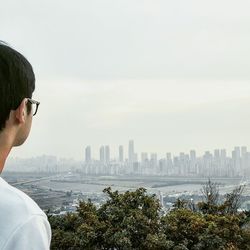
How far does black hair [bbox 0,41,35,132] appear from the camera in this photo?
537mm

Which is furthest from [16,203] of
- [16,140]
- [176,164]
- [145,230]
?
[176,164]

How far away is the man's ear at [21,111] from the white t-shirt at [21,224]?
12 centimetres

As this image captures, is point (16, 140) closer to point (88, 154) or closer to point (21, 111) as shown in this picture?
point (21, 111)

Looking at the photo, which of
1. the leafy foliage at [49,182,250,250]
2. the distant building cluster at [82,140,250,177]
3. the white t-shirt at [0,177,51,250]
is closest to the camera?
the white t-shirt at [0,177,51,250]

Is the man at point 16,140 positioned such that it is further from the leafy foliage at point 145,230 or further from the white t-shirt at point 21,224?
the leafy foliage at point 145,230

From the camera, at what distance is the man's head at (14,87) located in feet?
1.76

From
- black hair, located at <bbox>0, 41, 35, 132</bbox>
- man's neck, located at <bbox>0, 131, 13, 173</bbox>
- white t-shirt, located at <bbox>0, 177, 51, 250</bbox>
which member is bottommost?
white t-shirt, located at <bbox>0, 177, 51, 250</bbox>

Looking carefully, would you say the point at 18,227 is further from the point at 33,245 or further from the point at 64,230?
the point at 64,230

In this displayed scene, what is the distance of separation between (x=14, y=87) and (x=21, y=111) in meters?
0.04

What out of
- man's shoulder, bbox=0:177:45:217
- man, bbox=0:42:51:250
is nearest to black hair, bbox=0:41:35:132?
man, bbox=0:42:51:250

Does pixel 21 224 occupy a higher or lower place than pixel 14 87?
lower

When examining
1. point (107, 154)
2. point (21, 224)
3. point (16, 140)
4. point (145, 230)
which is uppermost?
point (107, 154)

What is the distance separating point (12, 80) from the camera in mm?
540

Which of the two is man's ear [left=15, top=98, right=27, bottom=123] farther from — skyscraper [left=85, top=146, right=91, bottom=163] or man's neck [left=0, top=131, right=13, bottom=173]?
skyscraper [left=85, top=146, right=91, bottom=163]
